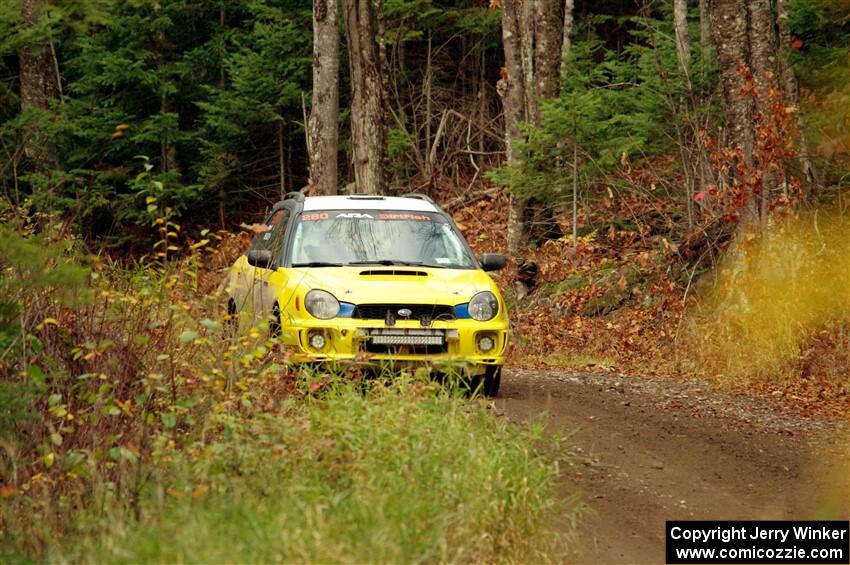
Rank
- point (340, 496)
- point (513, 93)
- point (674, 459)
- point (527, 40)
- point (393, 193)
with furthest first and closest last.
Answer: point (393, 193)
point (527, 40)
point (513, 93)
point (674, 459)
point (340, 496)

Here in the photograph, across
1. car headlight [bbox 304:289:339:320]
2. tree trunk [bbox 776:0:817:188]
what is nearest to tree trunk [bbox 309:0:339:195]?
tree trunk [bbox 776:0:817:188]

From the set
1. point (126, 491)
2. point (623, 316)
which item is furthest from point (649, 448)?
point (623, 316)

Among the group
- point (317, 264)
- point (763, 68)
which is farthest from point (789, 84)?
point (317, 264)

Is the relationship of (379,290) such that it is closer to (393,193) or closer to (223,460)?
(223,460)

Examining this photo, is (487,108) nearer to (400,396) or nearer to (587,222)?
(587,222)

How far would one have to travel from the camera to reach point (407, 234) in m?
12.5

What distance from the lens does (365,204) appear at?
42.3 ft

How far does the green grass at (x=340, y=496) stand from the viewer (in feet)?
18.4

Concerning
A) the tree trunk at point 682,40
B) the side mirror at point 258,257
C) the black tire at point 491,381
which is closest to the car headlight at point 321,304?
the side mirror at point 258,257

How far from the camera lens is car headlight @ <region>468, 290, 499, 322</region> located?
445 inches

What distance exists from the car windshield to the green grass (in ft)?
11.8

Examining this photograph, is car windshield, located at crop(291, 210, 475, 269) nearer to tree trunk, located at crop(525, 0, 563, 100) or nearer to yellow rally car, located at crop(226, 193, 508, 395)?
yellow rally car, located at crop(226, 193, 508, 395)

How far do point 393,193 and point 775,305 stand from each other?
715 inches

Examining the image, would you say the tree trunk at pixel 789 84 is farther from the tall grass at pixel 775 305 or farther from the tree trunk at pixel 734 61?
the tall grass at pixel 775 305
